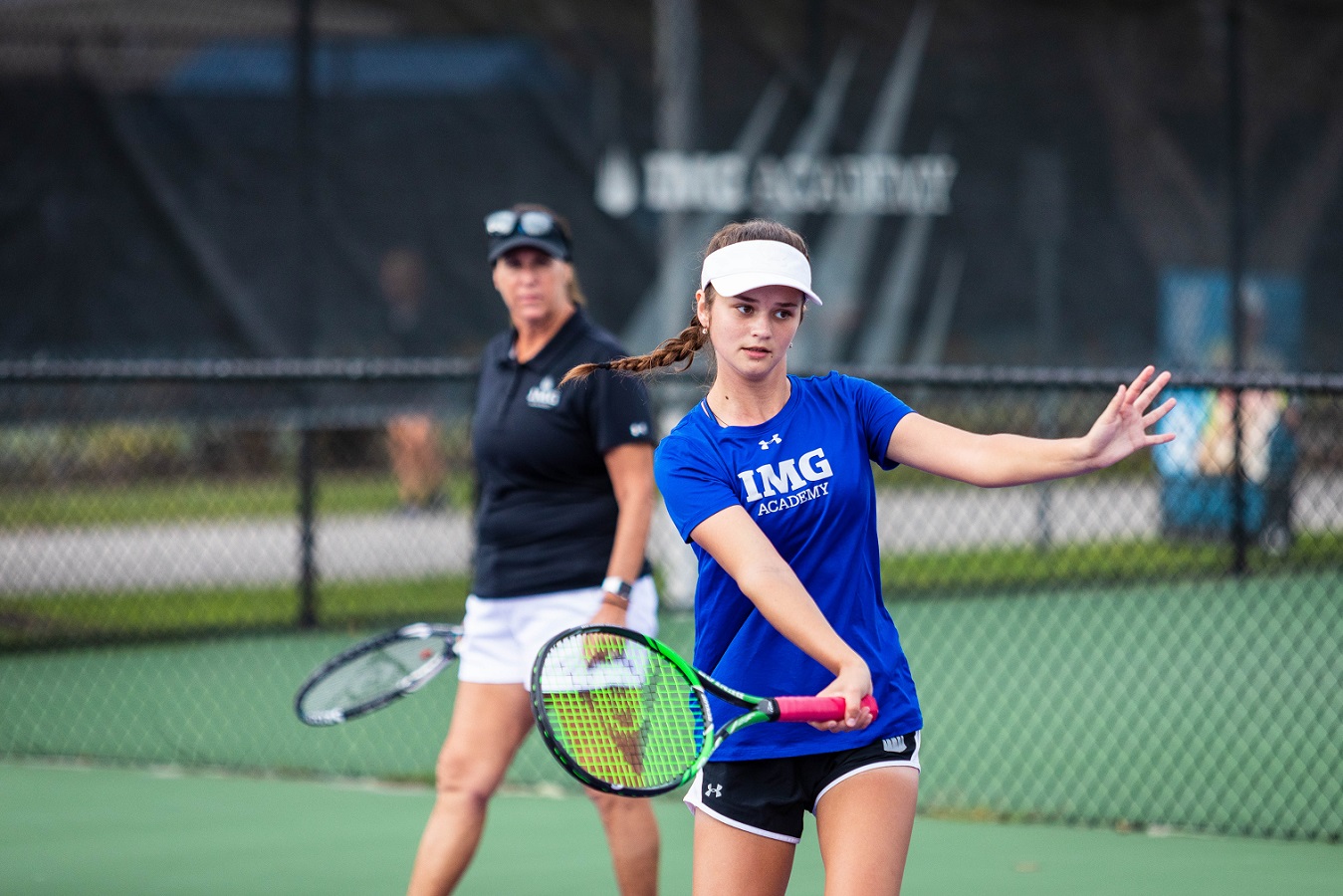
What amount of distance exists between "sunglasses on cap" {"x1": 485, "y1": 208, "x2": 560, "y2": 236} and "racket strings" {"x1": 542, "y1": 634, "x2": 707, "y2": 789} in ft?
4.74

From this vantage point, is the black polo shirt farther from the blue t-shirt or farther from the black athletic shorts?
the black athletic shorts

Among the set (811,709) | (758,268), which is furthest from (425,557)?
(811,709)

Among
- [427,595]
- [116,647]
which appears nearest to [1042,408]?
[427,595]

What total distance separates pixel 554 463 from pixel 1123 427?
167 cm

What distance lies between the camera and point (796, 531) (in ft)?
9.39

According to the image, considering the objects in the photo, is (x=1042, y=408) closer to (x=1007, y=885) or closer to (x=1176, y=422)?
(x=1176, y=422)

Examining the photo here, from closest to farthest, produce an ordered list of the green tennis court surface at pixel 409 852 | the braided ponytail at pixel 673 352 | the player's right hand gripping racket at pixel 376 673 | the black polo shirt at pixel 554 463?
the braided ponytail at pixel 673 352 → the black polo shirt at pixel 554 463 → the player's right hand gripping racket at pixel 376 673 → the green tennis court surface at pixel 409 852

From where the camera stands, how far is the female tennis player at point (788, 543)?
278 centimetres

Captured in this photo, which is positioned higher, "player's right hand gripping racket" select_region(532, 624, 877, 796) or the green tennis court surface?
"player's right hand gripping racket" select_region(532, 624, 877, 796)

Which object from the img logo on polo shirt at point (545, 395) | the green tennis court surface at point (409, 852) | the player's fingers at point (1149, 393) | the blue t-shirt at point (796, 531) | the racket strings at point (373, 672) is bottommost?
the green tennis court surface at point (409, 852)

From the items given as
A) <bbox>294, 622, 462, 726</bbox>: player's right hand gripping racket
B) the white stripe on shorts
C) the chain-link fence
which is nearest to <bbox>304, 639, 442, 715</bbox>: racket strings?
<bbox>294, 622, 462, 726</bbox>: player's right hand gripping racket

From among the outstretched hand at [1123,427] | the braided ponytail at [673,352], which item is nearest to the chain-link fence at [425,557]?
the braided ponytail at [673,352]

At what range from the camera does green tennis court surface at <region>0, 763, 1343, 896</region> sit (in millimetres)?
4617

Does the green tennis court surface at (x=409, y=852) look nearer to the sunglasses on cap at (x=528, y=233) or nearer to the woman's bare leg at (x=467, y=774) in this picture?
the woman's bare leg at (x=467, y=774)
